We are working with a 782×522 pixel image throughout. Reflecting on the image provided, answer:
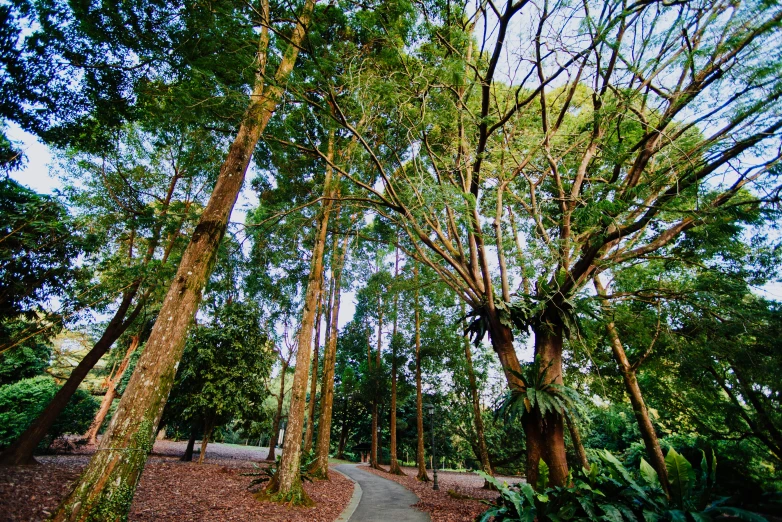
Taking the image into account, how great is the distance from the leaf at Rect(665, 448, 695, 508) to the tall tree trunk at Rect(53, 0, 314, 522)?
5.77 meters

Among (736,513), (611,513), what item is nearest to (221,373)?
(611,513)

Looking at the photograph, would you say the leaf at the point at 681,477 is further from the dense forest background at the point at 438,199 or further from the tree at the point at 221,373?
the tree at the point at 221,373

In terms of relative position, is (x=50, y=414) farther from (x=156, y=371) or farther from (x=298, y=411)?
(x=156, y=371)

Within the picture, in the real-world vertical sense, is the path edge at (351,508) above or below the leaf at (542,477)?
below

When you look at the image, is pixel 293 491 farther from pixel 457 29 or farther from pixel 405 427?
pixel 405 427

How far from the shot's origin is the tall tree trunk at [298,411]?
6750 millimetres

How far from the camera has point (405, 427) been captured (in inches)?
939

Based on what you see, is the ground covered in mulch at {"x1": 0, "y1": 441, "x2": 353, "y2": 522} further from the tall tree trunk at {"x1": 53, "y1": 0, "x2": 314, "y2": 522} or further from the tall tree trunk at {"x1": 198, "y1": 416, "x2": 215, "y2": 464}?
the tall tree trunk at {"x1": 198, "y1": 416, "x2": 215, "y2": 464}

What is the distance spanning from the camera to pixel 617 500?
399 cm

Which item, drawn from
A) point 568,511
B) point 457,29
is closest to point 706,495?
point 568,511

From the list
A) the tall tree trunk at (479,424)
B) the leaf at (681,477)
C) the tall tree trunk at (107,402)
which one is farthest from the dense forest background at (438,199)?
the tall tree trunk at (107,402)

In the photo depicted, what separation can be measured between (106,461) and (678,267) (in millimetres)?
10939

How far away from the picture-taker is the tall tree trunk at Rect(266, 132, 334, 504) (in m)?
6.75

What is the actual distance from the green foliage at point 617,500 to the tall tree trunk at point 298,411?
4.22 m
